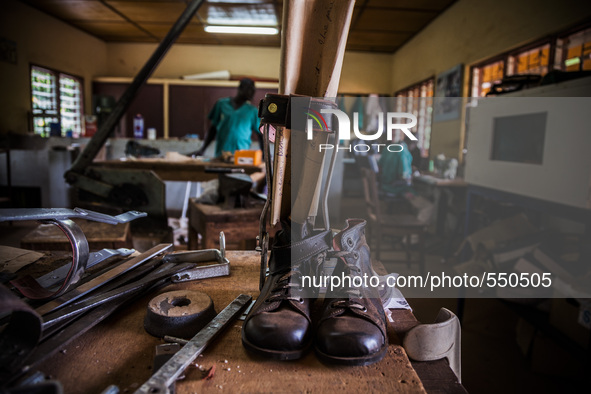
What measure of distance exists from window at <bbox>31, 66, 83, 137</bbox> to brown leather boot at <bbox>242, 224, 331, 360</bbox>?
6250mm

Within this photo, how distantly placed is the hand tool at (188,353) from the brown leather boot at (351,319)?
183 mm

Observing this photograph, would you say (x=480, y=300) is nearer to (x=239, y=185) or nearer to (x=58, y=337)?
(x=239, y=185)

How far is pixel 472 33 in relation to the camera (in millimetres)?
4805

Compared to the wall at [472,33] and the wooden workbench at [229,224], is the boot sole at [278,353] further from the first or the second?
the wall at [472,33]

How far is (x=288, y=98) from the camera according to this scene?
0.78 meters

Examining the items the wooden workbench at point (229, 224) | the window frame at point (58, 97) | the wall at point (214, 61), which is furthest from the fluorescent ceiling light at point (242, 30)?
the wooden workbench at point (229, 224)

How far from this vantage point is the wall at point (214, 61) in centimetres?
840

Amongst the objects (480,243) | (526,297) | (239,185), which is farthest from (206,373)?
(480,243)

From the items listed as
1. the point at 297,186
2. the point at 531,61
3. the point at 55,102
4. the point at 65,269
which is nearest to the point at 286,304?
the point at 297,186

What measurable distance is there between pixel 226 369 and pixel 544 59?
415 cm

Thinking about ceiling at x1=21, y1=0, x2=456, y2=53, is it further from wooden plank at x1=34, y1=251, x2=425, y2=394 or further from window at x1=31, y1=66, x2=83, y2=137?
wooden plank at x1=34, y1=251, x2=425, y2=394

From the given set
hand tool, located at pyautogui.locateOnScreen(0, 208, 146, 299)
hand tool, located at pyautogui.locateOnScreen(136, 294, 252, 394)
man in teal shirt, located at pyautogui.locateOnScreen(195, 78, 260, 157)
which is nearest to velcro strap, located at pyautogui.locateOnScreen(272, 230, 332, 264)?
hand tool, located at pyautogui.locateOnScreen(136, 294, 252, 394)

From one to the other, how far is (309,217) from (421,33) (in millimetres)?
6724

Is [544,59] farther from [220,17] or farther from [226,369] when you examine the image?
[220,17]
